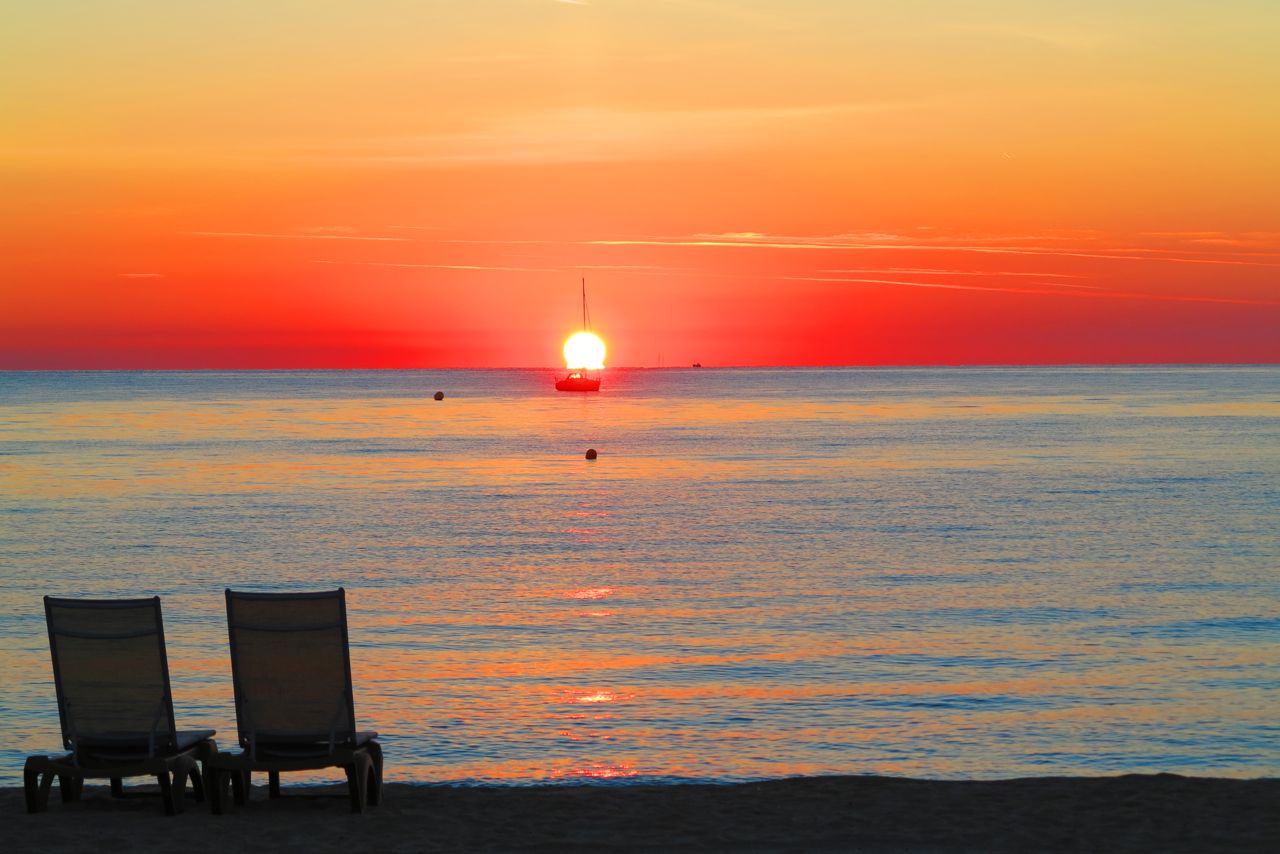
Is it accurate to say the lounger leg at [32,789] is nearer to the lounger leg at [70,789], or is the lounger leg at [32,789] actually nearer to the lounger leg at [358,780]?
the lounger leg at [70,789]

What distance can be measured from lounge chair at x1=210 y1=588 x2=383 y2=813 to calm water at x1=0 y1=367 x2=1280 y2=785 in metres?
3.28

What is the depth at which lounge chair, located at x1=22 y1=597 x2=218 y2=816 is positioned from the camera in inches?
372

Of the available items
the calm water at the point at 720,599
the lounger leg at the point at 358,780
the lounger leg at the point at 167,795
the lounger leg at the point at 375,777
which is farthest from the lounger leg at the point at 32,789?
the calm water at the point at 720,599

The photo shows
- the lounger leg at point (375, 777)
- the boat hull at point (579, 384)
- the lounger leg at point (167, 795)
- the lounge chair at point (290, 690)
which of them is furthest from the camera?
the boat hull at point (579, 384)

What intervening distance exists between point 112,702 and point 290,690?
1.20 metres

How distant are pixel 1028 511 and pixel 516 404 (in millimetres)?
124311

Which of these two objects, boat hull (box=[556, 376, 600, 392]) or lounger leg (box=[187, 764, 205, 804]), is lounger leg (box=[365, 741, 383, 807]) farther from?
boat hull (box=[556, 376, 600, 392])

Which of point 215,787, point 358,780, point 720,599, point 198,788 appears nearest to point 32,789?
point 198,788

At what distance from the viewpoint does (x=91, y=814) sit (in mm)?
9688

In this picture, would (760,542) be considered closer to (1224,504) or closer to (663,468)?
(1224,504)

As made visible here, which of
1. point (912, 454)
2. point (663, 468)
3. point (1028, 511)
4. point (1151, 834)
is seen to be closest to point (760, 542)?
point (1028, 511)

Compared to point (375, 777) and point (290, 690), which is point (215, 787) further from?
point (375, 777)

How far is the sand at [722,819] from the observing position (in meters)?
8.93

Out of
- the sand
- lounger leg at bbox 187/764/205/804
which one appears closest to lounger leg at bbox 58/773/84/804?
the sand
